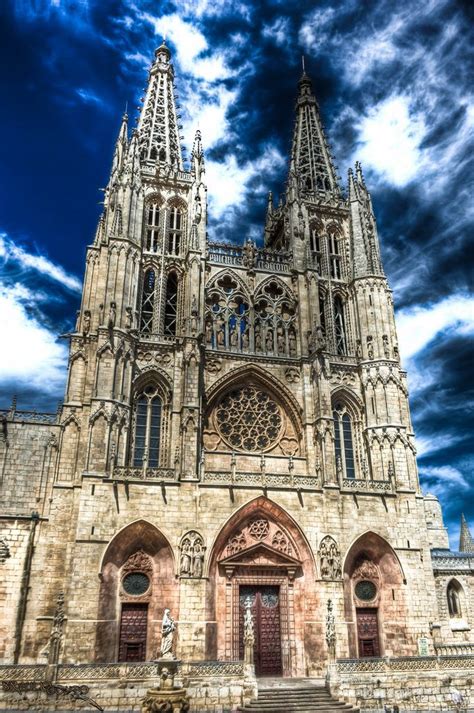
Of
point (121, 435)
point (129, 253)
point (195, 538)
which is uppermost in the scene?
point (129, 253)

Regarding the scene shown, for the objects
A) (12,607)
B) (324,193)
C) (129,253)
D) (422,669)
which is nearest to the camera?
(422,669)

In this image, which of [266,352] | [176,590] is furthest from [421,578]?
[266,352]

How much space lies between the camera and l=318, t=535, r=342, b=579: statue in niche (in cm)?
2238

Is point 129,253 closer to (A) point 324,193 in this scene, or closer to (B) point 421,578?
(A) point 324,193

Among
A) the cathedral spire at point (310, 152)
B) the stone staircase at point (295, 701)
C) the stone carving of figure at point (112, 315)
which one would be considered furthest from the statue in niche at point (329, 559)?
the cathedral spire at point (310, 152)

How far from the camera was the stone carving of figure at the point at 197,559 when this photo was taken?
21.2 m

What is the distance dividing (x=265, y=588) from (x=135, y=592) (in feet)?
16.8

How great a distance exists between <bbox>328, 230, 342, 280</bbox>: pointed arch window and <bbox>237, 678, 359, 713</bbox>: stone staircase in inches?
815

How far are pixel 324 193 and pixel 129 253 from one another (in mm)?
13454

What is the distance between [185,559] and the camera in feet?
69.8

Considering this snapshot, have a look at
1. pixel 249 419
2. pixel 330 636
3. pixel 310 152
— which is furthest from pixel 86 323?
pixel 310 152

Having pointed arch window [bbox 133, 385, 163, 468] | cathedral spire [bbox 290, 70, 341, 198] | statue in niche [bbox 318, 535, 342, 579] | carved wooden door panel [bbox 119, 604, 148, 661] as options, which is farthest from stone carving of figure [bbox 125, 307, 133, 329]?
cathedral spire [bbox 290, 70, 341, 198]

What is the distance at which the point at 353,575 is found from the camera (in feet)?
77.3

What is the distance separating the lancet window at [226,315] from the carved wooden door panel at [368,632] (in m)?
12.9
